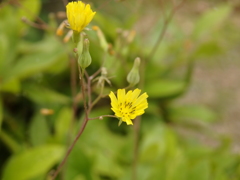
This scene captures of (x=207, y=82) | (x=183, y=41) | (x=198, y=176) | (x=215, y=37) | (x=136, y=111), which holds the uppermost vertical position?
(x=215, y=37)

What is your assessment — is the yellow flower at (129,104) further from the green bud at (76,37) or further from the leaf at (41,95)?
the leaf at (41,95)

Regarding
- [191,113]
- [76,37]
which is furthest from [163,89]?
[76,37]

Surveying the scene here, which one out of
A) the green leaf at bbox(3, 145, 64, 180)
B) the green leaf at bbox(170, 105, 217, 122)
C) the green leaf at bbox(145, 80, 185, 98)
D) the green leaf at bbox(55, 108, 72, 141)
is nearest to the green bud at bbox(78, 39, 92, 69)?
the green leaf at bbox(3, 145, 64, 180)

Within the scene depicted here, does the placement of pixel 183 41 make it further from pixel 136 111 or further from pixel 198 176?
pixel 136 111

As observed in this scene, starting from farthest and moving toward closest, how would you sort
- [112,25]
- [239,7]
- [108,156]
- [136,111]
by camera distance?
1. [239,7]
2. [112,25]
3. [108,156]
4. [136,111]

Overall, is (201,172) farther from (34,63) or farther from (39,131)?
(34,63)

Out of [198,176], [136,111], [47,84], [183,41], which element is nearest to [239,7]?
[183,41]

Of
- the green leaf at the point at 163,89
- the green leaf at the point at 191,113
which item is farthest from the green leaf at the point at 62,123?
the green leaf at the point at 191,113
